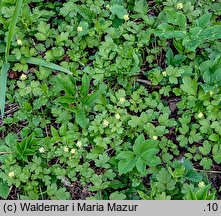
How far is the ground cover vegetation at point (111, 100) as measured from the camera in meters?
2.87

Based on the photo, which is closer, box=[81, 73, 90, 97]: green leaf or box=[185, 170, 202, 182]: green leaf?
box=[185, 170, 202, 182]: green leaf

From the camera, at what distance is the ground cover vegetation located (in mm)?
2869

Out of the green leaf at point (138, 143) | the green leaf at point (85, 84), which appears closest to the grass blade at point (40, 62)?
the green leaf at point (85, 84)

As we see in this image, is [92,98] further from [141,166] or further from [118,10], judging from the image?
[118,10]

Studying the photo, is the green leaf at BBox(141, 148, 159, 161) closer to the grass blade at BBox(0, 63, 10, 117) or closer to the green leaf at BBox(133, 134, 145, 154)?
the green leaf at BBox(133, 134, 145, 154)

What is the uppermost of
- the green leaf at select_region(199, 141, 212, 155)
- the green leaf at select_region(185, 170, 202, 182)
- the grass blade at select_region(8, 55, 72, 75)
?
the grass blade at select_region(8, 55, 72, 75)

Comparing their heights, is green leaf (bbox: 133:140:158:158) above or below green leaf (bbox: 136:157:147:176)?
above

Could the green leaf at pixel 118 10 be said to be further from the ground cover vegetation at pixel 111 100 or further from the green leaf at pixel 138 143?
the green leaf at pixel 138 143

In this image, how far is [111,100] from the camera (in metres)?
3.00

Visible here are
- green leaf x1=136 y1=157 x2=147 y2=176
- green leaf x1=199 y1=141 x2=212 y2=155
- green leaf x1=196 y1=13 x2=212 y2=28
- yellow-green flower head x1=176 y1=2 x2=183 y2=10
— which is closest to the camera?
green leaf x1=136 y1=157 x2=147 y2=176

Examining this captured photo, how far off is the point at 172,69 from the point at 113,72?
1.30 feet

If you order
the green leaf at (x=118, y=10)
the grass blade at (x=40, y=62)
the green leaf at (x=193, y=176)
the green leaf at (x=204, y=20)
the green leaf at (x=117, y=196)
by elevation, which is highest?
the green leaf at (x=118, y=10)

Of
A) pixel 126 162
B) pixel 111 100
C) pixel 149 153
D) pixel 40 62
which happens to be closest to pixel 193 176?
pixel 149 153

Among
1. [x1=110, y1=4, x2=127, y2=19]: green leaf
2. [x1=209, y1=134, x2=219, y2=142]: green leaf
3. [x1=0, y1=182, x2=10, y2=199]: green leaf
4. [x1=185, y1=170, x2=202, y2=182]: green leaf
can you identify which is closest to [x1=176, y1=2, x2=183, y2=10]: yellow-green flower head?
[x1=110, y1=4, x2=127, y2=19]: green leaf
